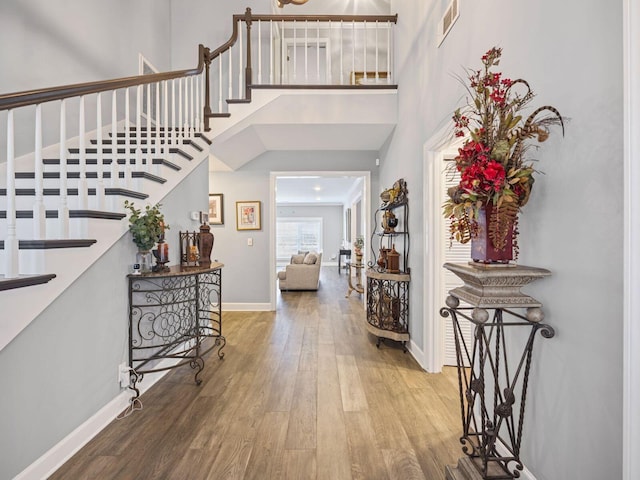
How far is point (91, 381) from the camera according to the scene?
201cm

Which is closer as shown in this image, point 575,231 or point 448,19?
point 575,231

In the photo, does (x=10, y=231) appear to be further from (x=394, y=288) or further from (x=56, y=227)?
(x=394, y=288)

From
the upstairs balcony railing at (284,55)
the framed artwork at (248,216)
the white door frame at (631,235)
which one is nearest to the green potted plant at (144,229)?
the upstairs balcony railing at (284,55)

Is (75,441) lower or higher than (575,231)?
lower

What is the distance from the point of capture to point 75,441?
6.09 feet

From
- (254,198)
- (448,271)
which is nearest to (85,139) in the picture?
(254,198)

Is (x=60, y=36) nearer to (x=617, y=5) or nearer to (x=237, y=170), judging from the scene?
(x=237, y=170)

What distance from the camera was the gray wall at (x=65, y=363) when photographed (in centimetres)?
151

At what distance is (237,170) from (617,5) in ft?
15.9

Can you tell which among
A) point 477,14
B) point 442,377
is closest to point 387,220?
point 442,377

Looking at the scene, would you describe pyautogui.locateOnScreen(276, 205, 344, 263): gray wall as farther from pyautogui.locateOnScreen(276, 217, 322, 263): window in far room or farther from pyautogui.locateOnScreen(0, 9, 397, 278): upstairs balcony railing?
pyautogui.locateOnScreen(0, 9, 397, 278): upstairs balcony railing

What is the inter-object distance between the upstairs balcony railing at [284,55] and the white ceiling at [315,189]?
7.76 ft

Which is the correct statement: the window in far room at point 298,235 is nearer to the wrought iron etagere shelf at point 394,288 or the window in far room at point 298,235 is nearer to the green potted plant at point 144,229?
the wrought iron etagere shelf at point 394,288

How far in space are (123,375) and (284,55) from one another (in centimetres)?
421
